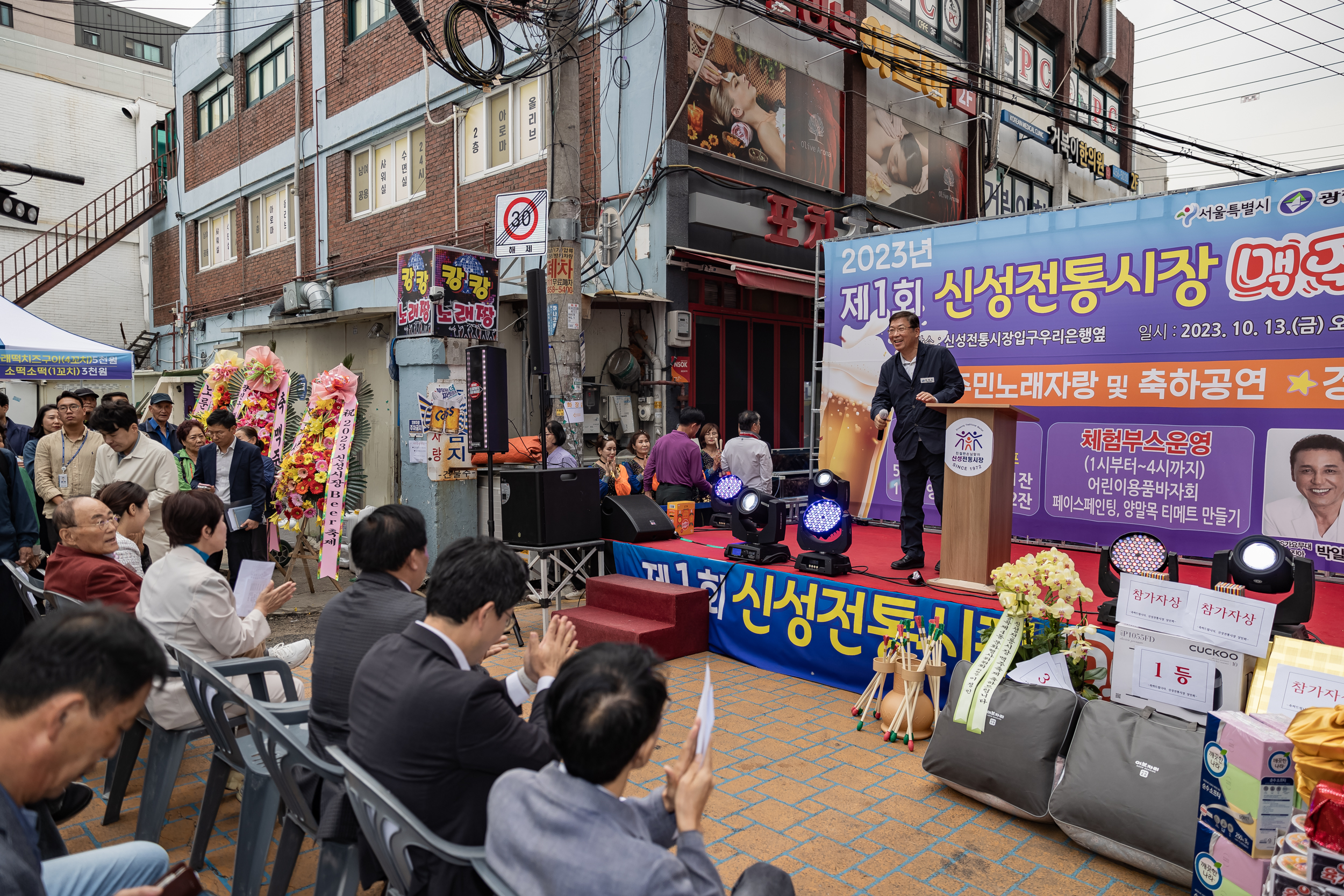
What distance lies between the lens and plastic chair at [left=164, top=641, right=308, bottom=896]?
2.73 meters

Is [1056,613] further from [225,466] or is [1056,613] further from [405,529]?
[225,466]

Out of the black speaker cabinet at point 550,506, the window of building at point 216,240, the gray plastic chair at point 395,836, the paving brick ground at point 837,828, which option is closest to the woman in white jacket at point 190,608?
the paving brick ground at point 837,828

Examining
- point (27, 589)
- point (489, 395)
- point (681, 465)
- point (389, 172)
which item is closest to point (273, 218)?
point (389, 172)

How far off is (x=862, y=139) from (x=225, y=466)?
9870mm

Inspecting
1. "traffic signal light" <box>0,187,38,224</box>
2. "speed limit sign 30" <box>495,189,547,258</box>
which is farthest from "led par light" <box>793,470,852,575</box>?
"traffic signal light" <box>0,187,38,224</box>

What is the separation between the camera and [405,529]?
9.75 feet

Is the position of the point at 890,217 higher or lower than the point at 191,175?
lower

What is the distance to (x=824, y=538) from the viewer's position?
5.46 m

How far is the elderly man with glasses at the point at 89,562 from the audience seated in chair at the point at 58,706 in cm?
248

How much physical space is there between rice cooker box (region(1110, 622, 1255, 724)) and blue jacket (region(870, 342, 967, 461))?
207cm

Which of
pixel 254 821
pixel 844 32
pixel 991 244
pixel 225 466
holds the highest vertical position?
pixel 844 32

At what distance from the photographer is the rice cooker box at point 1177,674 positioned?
3.25 meters

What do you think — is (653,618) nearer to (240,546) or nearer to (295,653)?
(295,653)

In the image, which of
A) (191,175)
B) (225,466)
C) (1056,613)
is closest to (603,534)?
(225,466)
